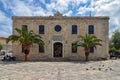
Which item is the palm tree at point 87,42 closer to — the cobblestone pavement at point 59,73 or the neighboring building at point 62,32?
the neighboring building at point 62,32

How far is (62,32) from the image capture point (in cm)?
2867

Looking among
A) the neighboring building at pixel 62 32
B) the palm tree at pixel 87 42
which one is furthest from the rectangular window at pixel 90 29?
the palm tree at pixel 87 42

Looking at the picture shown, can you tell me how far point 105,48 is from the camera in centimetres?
2838

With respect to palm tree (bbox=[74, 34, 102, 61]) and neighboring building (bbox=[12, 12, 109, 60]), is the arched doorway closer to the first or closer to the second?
neighboring building (bbox=[12, 12, 109, 60])

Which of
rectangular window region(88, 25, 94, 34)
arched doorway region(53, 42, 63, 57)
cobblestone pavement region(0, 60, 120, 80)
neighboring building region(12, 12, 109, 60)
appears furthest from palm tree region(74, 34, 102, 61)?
cobblestone pavement region(0, 60, 120, 80)

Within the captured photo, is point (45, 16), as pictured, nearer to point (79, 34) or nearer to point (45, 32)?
point (45, 32)

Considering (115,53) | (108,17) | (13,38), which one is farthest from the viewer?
(115,53)

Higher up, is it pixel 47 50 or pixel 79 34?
pixel 79 34

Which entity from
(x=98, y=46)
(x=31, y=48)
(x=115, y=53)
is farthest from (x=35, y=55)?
(x=115, y=53)

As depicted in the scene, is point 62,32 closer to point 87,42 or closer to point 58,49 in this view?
point 58,49

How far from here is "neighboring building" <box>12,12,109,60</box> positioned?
28.4 meters

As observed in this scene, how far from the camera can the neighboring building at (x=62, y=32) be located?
28406 mm

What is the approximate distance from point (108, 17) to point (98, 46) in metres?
4.44

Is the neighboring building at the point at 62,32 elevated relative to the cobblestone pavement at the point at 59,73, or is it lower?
elevated
